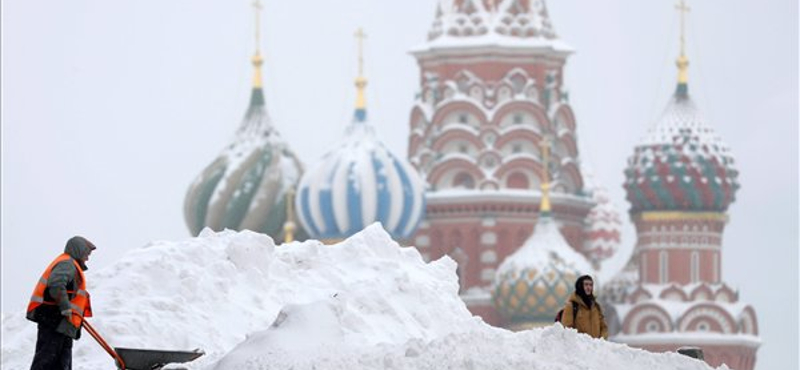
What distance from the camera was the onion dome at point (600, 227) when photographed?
275 feet

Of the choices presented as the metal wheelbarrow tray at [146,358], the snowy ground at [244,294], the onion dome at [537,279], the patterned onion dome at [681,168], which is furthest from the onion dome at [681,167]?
the metal wheelbarrow tray at [146,358]

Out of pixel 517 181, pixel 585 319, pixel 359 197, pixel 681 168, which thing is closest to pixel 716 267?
pixel 681 168

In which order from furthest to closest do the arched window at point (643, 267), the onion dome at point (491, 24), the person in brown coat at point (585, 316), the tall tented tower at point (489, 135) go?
the onion dome at point (491, 24) < the tall tented tower at point (489, 135) < the arched window at point (643, 267) < the person in brown coat at point (585, 316)

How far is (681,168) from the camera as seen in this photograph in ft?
265

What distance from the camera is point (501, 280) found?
77.8 metres

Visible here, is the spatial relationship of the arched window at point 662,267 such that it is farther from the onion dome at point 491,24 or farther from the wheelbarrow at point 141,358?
the wheelbarrow at point 141,358

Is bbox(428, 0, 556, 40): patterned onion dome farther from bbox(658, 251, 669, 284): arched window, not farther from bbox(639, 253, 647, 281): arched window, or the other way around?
bbox(658, 251, 669, 284): arched window

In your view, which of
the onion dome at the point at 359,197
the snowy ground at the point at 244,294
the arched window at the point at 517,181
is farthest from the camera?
the arched window at the point at 517,181

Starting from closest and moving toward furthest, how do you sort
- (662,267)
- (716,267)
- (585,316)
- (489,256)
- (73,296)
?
(73,296)
(585,316)
(662,267)
(716,267)
(489,256)

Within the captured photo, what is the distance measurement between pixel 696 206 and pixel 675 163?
1249 millimetres

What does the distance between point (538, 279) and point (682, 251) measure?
16.7 ft

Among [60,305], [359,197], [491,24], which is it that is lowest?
[359,197]

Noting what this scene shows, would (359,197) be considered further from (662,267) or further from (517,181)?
(662,267)

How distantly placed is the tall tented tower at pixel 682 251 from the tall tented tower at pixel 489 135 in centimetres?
221
